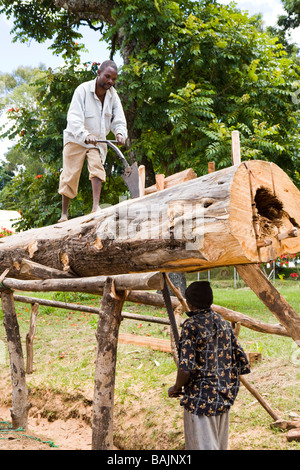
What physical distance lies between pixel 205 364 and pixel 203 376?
8 cm

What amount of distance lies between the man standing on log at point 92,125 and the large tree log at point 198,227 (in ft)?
4.74

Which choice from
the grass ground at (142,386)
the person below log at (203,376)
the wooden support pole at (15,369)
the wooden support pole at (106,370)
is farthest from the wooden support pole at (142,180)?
the grass ground at (142,386)

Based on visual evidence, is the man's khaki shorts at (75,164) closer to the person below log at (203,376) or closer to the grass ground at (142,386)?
the grass ground at (142,386)

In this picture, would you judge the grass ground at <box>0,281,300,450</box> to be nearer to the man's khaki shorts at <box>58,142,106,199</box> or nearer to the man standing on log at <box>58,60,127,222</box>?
the man standing on log at <box>58,60,127,222</box>

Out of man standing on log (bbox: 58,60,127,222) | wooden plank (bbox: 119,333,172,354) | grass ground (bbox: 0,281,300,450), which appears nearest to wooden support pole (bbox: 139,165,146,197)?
man standing on log (bbox: 58,60,127,222)

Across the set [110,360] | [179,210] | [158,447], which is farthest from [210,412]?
[158,447]

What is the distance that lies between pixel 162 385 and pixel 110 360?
2.31 metres

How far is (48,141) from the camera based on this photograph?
32.0ft

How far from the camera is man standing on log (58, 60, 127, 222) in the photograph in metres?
5.07

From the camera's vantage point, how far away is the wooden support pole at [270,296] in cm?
322

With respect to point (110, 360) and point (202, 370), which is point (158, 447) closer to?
point (110, 360)

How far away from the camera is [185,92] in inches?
315

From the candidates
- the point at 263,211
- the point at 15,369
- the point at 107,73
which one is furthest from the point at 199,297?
the point at 107,73
